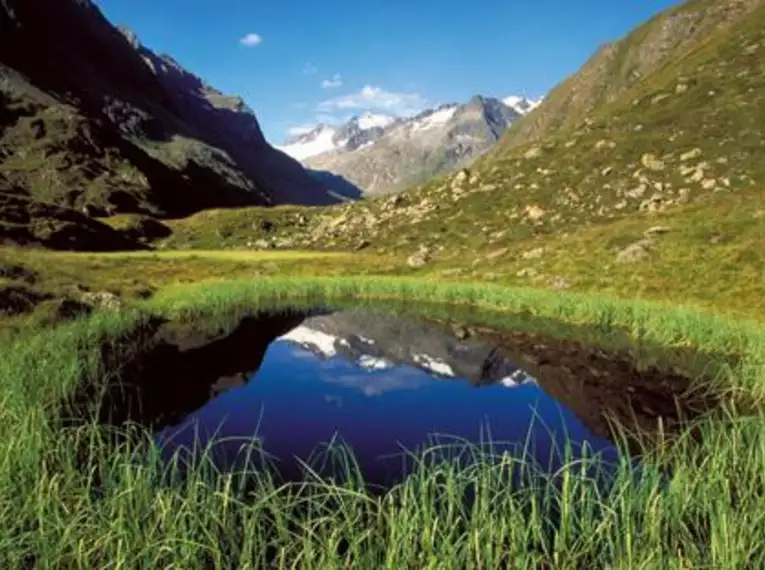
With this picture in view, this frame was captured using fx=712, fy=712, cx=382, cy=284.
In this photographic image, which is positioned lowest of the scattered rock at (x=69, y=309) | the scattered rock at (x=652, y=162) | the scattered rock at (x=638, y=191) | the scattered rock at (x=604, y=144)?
the scattered rock at (x=69, y=309)

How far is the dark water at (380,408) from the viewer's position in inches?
741

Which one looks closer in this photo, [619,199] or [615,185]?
[619,199]

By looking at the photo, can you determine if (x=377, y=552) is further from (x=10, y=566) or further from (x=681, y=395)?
(x=681, y=395)

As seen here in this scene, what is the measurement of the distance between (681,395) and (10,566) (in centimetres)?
2310

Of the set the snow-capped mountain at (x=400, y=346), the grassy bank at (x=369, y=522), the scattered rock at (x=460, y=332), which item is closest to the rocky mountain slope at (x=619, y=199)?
the scattered rock at (x=460, y=332)

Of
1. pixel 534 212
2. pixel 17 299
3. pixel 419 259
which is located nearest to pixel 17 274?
pixel 17 299

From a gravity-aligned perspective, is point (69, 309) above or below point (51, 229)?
below

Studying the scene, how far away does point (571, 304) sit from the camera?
150 ft

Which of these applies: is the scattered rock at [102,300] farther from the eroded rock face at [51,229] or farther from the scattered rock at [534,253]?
the eroded rock face at [51,229]

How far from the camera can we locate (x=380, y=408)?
26.1 metres

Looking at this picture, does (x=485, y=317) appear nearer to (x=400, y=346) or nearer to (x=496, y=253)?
(x=400, y=346)

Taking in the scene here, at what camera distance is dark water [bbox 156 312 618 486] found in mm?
18812

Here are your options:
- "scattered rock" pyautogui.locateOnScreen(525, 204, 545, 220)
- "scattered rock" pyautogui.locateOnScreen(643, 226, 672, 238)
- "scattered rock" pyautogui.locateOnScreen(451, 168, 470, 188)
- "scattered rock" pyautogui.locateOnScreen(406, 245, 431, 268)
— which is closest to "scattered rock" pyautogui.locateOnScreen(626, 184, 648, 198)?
"scattered rock" pyautogui.locateOnScreen(525, 204, 545, 220)

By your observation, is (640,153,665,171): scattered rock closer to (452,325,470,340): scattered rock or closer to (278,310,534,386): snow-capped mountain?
(278,310,534,386): snow-capped mountain
